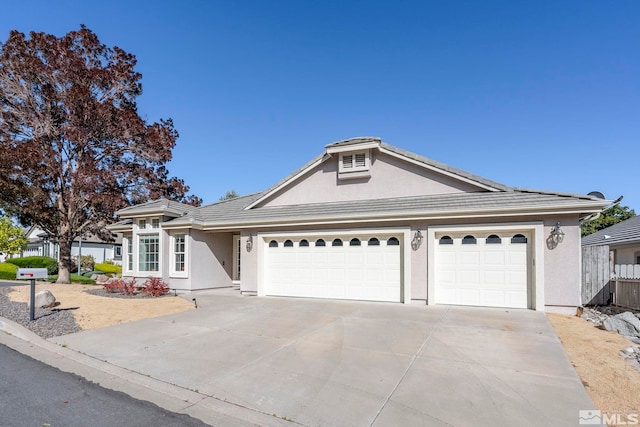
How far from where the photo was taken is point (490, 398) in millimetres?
4492

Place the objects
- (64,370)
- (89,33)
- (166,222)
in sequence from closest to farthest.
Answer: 1. (64,370)
2. (166,222)
3. (89,33)

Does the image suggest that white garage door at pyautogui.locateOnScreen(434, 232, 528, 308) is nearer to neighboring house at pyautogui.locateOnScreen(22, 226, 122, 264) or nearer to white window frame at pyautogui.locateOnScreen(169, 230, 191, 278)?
white window frame at pyautogui.locateOnScreen(169, 230, 191, 278)

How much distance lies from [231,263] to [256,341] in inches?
396

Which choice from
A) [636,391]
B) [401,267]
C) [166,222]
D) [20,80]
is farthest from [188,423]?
[20,80]

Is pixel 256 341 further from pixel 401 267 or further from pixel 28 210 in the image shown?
pixel 28 210

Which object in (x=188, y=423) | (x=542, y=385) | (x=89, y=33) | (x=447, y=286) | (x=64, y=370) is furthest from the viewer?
(x=89, y=33)

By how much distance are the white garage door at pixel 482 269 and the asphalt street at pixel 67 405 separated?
8.62m

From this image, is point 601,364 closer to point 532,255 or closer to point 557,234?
point 532,255

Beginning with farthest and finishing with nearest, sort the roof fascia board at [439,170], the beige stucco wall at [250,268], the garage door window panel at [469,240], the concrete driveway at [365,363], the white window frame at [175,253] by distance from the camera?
the white window frame at [175,253] < the beige stucco wall at [250,268] < the roof fascia board at [439,170] < the garage door window panel at [469,240] < the concrete driveway at [365,363]

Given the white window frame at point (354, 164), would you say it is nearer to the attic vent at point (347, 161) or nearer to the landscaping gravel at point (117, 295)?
the attic vent at point (347, 161)

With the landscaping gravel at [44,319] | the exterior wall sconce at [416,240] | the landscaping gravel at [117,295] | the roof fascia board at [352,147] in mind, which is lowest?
the landscaping gravel at [117,295]

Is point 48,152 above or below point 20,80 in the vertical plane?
below

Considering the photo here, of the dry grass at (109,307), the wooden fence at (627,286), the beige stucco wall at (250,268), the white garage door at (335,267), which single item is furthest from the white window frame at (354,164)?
the wooden fence at (627,286)

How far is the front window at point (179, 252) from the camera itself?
1491 cm
